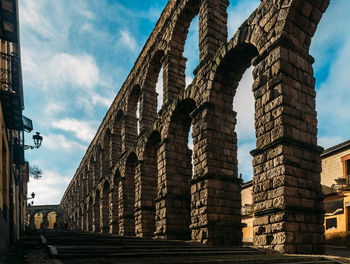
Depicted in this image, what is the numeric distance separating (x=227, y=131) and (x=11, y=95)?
22.3 ft

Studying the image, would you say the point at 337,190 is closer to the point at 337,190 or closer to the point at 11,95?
the point at 337,190

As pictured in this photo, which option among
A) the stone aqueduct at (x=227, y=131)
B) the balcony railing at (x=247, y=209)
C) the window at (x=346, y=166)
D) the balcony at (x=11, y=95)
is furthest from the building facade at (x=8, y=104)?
the window at (x=346, y=166)

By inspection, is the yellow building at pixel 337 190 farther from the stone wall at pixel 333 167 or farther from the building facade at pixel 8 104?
the building facade at pixel 8 104

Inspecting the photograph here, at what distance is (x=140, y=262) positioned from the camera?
14.7ft

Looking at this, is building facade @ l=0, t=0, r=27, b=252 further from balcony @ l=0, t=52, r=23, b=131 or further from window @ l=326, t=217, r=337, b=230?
window @ l=326, t=217, r=337, b=230

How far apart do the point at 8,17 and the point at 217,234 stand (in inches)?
320

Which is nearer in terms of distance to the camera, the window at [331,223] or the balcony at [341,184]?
the balcony at [341,184]

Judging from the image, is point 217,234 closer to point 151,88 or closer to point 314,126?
point 314,126

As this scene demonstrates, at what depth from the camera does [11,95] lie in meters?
9.69

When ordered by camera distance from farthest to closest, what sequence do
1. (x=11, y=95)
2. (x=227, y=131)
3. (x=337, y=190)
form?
(x=337, y=190) < (x=227, y=131) < (x=11, y=95)

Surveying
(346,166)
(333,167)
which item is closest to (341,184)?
(346,166)

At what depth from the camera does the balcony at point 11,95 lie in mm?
9750

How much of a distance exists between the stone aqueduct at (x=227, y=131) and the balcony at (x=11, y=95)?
5.32 m

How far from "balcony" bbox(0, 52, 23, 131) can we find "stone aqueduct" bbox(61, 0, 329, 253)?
5.32m
